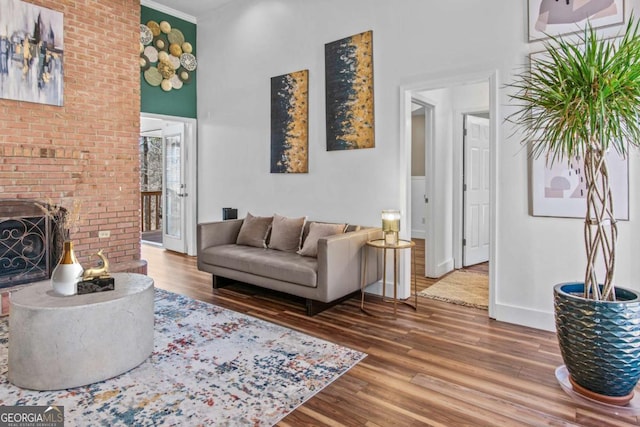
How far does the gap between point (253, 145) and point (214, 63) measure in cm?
154

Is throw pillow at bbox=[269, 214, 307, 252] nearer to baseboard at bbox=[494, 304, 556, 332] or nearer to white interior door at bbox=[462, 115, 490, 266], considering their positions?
baseboard at bbox=[494, 304, 556, 332]

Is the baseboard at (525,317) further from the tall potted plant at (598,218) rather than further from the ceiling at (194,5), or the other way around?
the ceiling at (194,5)

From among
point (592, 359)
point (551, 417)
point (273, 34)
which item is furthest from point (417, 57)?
point (551, 417)

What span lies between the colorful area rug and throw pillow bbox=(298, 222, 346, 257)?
3.08 ft

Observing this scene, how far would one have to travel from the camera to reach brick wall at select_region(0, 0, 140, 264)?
12.3 ft

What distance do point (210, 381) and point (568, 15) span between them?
3.64 metres

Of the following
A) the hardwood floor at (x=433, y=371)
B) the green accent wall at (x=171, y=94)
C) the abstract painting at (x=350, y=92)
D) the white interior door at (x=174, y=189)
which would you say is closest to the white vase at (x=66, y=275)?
the hardwood floor at (x=433, y=371)

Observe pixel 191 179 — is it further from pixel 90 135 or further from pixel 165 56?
pixel 90 135

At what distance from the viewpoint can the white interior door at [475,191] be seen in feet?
17.0

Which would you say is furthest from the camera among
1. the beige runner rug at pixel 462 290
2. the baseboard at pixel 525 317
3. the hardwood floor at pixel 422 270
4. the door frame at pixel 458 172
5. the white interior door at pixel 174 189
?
the white interior door at pixel 174 189

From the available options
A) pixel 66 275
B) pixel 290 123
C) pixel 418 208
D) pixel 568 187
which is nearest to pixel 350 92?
pixel 290 123

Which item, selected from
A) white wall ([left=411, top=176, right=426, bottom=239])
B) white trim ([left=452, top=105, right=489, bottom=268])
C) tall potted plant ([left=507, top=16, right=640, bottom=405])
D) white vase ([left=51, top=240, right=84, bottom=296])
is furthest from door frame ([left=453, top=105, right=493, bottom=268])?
white vase ([left=51, top=240, right=84, bottom=296])

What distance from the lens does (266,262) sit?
377 centimetres

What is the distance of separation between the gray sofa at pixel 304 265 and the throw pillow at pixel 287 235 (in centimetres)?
8
